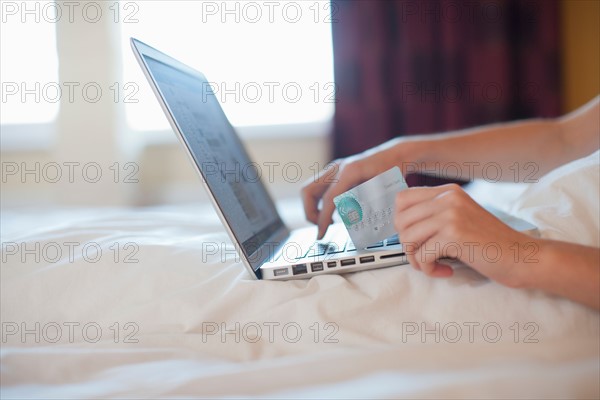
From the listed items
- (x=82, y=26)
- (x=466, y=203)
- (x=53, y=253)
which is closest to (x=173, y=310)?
(x=53, y=253)

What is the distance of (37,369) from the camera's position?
0.47 m

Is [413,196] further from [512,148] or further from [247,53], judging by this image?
[247,53]

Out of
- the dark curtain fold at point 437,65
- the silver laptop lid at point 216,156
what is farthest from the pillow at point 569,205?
the dark curtain fold at point 437,65

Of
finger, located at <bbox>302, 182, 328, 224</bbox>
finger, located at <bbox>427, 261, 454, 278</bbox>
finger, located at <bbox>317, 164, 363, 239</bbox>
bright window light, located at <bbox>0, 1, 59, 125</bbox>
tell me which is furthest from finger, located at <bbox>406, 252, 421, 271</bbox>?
bright window light, located at <bbox>0, 1, 59, 125</bbox>

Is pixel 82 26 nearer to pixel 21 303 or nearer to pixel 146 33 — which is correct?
pixel 146 33

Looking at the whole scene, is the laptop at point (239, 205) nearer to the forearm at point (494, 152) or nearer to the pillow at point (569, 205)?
the pillow at point (569, 205)

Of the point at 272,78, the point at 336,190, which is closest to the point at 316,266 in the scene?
the point at 336,190

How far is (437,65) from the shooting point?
2604 mm

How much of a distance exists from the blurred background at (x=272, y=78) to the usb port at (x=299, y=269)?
2.02 meters

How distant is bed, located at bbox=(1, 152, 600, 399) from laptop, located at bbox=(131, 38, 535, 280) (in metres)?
0.03

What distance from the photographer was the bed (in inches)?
17.3

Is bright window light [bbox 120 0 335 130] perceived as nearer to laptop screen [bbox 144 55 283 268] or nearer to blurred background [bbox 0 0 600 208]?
blurred background [bbox 0 0 600 208]

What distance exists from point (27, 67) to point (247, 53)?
1163mm

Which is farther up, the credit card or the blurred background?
the blurred background
